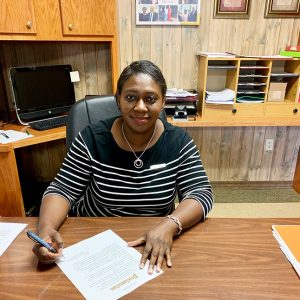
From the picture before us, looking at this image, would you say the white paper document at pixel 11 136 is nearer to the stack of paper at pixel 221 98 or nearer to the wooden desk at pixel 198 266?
the wooden desk at pixel 198 266

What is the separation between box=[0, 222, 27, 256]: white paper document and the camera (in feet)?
3.01

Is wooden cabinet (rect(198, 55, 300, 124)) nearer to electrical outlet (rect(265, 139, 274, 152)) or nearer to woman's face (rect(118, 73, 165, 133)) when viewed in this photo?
electrical outlet (rect(265, 139, 274, 152))

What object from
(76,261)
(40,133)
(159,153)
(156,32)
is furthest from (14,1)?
(76,261)

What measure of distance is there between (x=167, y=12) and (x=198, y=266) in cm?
205

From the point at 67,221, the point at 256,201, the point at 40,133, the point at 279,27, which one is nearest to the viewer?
the point at 67,221

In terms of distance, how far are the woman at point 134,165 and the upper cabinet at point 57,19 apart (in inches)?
41.3

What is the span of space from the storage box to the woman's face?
4.92ft

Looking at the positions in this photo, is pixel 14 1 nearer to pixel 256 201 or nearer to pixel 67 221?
pixel 67 221

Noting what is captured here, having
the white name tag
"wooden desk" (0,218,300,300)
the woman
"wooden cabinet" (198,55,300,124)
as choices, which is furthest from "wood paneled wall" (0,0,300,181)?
"wooden desk" (0,218,300,300)

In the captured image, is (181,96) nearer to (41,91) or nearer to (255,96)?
(255,96)

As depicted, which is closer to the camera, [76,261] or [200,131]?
[76,261]

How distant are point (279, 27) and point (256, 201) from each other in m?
1.49

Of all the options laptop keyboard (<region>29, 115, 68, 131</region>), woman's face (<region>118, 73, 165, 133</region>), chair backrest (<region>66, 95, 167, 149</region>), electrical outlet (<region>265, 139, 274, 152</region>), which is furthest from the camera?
electrical outlet (<region>265, 139, 274, 152</region>)

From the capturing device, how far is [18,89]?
2.13 metres
